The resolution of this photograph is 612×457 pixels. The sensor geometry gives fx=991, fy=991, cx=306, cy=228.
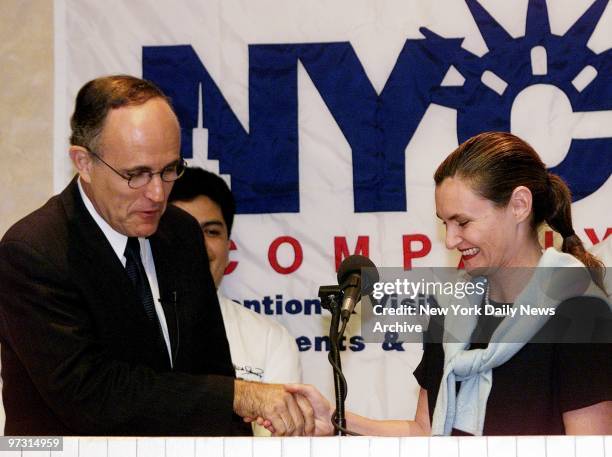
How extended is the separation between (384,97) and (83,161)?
1388 mm

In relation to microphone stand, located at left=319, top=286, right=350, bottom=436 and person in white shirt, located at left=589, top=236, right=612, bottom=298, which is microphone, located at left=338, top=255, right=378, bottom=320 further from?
person in white shirt, located at left=589, top=236, right=612, bottom=298

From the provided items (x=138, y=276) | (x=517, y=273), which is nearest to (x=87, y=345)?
(x=138, y=276)

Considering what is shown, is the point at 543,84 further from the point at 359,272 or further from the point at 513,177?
the point at 359,272

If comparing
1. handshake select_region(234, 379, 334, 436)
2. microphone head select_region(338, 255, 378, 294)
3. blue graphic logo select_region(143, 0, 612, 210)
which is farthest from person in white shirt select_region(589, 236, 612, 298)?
microphone head select_region(338, 255, 378, 294)

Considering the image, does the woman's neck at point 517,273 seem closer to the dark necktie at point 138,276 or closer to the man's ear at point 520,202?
the man's ear at point 520,202

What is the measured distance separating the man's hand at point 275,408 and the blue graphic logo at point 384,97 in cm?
136

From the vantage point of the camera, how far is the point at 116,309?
2.22 meters

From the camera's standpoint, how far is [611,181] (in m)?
3.32

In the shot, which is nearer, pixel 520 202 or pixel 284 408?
pixel 284 408

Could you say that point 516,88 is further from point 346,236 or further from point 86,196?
point 86,196

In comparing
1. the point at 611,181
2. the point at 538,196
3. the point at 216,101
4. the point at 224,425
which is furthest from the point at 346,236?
the point at 224,425

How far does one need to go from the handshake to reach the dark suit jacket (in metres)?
0.04

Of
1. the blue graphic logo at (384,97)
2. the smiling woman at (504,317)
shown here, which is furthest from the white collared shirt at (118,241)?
the blue graphic logo at (384,97)

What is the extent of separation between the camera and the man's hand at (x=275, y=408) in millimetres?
2066
